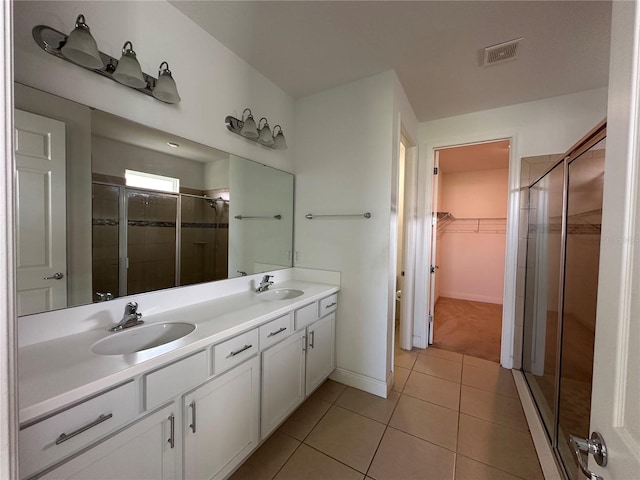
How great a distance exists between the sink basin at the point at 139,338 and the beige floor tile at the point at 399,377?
1.87m

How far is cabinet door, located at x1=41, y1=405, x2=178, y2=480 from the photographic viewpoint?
31.5 inches

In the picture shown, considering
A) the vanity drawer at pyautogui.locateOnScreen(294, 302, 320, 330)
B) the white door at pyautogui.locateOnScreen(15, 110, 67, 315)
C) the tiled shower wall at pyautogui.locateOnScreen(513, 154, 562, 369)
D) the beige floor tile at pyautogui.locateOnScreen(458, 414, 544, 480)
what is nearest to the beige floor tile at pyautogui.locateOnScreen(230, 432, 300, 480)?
the vanity drawer at pyautogui.locateOnScreen(294, 302, 320, 330)

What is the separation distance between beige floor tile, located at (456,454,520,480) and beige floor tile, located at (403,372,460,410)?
0.48 m

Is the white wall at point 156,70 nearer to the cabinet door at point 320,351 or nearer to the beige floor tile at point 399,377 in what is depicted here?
the cabinet door at point 320,351

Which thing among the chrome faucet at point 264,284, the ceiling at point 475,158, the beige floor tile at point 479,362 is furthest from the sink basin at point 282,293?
the ceiling at point 475,158

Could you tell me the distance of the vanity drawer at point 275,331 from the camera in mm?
1476

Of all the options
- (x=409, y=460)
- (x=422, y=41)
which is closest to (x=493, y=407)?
(x=409, y=460)

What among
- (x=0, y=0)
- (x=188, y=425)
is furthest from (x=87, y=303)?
(x=0, y=0)

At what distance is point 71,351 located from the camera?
3.20ft

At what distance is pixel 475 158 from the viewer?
4.08 metres

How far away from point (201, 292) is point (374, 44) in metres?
2.09

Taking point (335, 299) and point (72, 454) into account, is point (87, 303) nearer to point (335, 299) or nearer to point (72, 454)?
point (72, 454)

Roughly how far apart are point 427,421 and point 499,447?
43cm

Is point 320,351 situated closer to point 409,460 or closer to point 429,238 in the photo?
point 409,460
